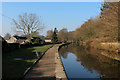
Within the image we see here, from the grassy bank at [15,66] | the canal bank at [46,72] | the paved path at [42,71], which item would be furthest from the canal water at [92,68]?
the grassy bank at [15,66]

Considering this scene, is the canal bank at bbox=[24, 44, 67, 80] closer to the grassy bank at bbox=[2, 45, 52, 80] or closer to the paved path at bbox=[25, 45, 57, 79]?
the paved path at bbox=[25, 45, 57, 79]

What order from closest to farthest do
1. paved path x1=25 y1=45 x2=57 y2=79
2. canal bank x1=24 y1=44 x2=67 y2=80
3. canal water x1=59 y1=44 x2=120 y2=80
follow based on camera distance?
canal bank x1=24 y1=44 x2=67 y2=80
paved path x1=25 y1=45 x2=57 y2=79
canal water x1=59 y1=44 x2=120 y2=80

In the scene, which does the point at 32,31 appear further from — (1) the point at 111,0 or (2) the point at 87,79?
(2) the point at 87,79

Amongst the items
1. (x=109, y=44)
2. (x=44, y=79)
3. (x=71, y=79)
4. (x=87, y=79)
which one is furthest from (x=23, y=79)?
(x=109, y=44)

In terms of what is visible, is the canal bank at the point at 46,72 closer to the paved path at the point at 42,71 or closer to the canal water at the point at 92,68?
the paved path at the point at 42,71

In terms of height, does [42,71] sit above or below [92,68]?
above

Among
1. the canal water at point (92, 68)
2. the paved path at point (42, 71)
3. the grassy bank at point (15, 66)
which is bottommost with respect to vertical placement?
the canal water at point (92, 68)

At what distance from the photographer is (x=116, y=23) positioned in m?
15.4

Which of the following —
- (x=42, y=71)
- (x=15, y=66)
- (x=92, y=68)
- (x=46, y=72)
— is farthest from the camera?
(x=92, y=68)

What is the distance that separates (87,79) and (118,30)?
34.4 feet

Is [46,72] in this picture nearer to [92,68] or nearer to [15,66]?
[15,66]

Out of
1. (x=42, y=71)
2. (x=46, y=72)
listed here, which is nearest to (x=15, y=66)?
(x=42, y=71)

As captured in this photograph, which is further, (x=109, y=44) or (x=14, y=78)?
(x=109, y=44)

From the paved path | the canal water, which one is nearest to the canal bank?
the paved path
